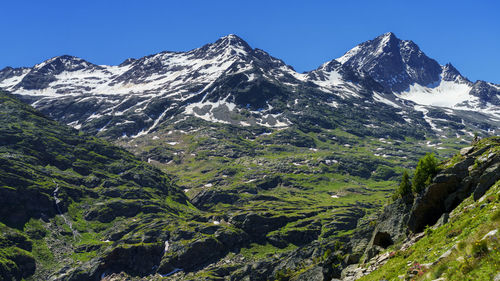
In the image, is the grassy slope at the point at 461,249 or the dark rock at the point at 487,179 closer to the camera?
the grassy slope at the point at 461,249

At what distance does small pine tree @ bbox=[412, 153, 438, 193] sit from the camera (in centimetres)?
4025

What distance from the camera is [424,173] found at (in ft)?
134

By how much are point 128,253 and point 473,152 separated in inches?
7021

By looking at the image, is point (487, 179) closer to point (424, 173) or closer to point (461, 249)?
point (424, 173)

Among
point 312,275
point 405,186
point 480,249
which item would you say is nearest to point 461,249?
point 480,249

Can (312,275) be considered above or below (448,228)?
below

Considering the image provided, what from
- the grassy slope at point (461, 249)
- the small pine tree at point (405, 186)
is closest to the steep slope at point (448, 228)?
the grassy slope at point (461, 249)

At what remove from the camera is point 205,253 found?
7638 inches

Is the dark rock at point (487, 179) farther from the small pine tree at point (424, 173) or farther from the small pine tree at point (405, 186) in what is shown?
the small pine tree at point (405, 186)

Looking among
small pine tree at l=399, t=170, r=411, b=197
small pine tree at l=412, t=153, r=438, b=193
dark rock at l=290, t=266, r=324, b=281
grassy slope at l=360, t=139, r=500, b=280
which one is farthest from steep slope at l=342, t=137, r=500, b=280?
dark rock at l=290, t=266, r=324, b=281

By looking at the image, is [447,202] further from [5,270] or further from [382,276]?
[5,270]

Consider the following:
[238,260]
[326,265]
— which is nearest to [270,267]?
[238,260]

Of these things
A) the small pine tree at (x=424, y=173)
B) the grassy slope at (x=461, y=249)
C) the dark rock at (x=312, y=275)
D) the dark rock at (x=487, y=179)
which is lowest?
the dark rock at (x=312, y=275)

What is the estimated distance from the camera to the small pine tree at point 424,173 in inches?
1585
